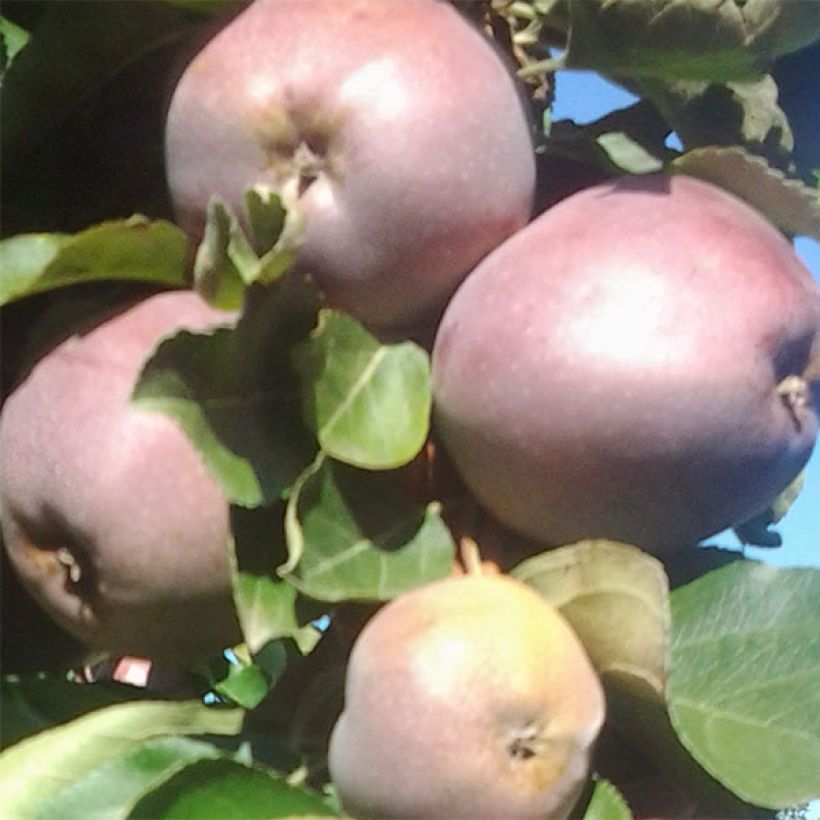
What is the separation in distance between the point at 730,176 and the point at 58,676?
0.37 metres

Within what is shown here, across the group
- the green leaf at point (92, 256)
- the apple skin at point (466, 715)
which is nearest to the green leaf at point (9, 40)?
the green leaf at point (92, 256)

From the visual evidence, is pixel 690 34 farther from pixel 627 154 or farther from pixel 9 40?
pixel 9 40

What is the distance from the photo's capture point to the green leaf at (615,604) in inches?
20.5

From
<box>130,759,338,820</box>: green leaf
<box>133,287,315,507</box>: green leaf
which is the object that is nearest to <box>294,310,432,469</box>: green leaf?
<box>133,287,315,507</box>: green leaf

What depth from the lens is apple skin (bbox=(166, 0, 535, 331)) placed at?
1.84ft

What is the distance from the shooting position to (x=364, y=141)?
0.56m

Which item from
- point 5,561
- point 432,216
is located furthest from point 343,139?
point 5,561

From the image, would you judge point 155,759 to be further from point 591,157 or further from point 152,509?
point 591,157

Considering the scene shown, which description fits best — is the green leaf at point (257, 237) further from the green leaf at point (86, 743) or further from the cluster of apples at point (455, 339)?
the green leaf at point (86, 743)

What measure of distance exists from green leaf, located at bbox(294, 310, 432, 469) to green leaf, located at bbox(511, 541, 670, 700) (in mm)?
68

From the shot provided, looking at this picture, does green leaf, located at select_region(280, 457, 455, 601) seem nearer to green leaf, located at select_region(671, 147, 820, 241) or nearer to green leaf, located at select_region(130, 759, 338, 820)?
green leaf, located at select_region(130, 759, 338, 820)

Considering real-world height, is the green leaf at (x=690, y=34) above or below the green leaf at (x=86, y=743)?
above

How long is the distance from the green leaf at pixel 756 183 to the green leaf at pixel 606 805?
0.81 feet

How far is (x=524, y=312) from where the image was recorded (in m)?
0.56
